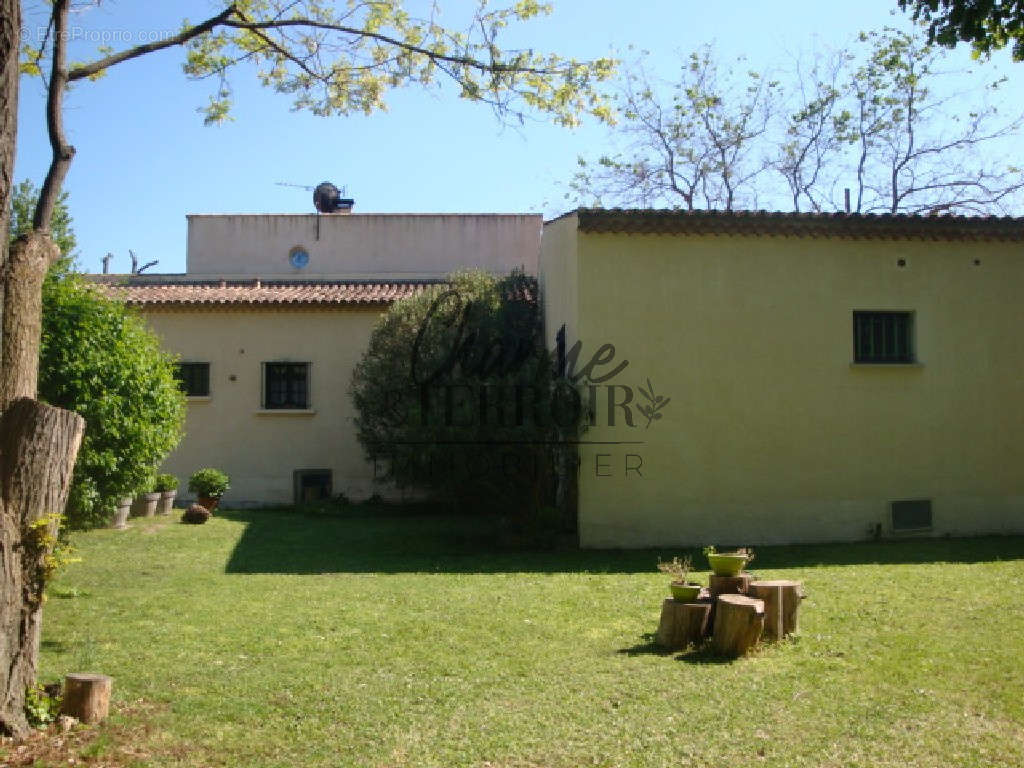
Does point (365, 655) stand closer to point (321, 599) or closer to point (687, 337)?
point (321, 599)

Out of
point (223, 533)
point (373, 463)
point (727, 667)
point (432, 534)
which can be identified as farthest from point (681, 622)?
point (373, 463)

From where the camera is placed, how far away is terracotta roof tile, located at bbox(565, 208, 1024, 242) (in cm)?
1230

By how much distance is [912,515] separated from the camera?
12727 millimetres

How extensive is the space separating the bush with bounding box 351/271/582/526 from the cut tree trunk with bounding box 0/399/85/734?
6.88 meters

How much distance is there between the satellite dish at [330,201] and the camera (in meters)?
25.8

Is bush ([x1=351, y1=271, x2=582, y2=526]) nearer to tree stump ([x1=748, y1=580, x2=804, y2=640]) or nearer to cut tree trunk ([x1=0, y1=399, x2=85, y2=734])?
tree stump ([x1=748, y1=580, x2=804, y2=640])

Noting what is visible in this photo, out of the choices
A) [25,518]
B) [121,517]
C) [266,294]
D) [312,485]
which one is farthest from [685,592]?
[266,294]

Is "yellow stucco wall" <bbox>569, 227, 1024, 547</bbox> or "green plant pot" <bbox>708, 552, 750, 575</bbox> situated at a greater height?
"yellow stucco wall" <bbox>569, 227, 1024, 547</bbox>

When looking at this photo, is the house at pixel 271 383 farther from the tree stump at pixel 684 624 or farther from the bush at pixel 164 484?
the tree stump at pixel 684 624

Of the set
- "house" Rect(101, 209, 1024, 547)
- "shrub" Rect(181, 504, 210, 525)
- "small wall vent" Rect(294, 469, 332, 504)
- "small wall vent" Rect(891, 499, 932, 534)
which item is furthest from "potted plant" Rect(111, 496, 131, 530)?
"small wall vent" Rect(891, 499, 932, 534)

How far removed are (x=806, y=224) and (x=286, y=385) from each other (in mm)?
10509

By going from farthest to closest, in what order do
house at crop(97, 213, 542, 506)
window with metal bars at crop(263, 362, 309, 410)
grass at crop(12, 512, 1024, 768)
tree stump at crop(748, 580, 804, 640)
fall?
window with metal bars at crop(263, 362, 309, 410) < house at crop(97, 213, 542, 506) < tree stump at crop(748, 580, 804, 640) < grass at crop(12, 512, 1024, 768)

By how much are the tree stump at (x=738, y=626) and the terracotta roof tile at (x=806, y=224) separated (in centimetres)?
677

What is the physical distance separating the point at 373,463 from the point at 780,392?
27.5 feet
